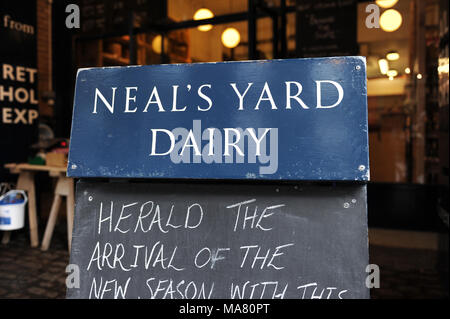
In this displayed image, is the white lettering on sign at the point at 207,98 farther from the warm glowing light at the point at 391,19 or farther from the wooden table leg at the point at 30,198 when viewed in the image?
the warm glowing light at the point at 391,19

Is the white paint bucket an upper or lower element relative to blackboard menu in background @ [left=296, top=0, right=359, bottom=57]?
lower

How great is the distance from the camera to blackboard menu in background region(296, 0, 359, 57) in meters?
4.57

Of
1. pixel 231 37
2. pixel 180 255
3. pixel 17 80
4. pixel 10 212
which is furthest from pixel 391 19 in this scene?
pixel 10 212

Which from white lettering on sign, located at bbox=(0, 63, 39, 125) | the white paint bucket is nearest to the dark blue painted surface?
the white paint bucket

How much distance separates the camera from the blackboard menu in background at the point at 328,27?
457 cm

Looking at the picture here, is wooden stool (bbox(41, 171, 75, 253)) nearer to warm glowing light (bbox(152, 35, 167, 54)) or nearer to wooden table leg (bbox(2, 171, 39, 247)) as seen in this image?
wooden table leg (bbox(2, 171, 39, 247))

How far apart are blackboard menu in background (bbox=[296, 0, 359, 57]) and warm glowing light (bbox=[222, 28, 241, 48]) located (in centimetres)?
77

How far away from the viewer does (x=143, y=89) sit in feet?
4.31

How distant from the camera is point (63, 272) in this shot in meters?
3.10

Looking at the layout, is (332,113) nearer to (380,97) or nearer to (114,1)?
(380,97)

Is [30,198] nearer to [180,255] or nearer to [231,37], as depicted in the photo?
[231,37]

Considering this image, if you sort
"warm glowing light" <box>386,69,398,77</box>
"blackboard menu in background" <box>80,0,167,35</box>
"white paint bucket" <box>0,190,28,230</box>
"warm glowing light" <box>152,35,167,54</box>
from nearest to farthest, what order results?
"white paint bucket" <box>0,190,28,230</box> → "warm glowing light" <box>386,69,398,77</box> → "blackboard menu in background" <box>80,0,167,35</box> → "warm glowing light" <box>152,35,167,54</box>

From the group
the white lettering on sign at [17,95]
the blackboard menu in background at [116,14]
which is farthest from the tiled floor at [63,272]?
the blackboard menu in background at [116,14]

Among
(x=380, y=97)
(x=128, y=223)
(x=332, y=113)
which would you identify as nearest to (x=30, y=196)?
(x=128, y=223)
